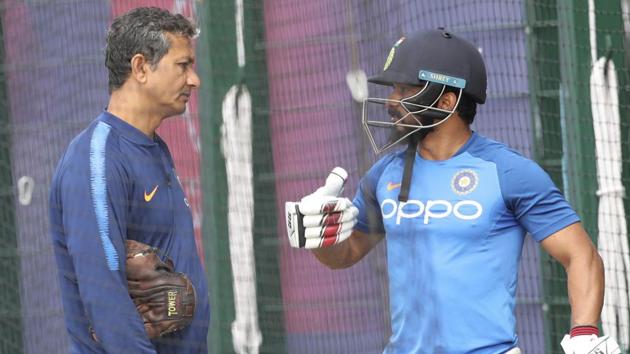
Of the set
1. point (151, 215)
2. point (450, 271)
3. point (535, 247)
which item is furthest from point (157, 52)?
point (535, 247)

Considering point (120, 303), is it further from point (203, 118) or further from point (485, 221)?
point (203, 118)

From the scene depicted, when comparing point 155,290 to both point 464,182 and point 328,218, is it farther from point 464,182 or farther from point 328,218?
point 464,182

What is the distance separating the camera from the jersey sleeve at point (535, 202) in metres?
3.66

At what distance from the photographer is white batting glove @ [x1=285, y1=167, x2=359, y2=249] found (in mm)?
3770

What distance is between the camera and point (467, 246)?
367 cm

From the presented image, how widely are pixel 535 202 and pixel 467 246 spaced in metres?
0.23

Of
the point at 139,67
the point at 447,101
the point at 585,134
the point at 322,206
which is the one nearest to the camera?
the point at 139,67

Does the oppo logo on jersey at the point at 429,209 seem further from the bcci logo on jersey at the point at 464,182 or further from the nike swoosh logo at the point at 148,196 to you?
the nike swoosh logo at the point at 148,196

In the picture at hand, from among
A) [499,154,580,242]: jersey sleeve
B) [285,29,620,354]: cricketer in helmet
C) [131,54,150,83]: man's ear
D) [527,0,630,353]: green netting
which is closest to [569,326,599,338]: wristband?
[285,29,620,354]: cricketer in helmet

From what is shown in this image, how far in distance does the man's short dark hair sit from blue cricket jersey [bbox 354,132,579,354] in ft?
2.76

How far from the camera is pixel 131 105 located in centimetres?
367

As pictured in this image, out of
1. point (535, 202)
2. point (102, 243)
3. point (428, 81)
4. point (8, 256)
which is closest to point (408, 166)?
point (428, 81)

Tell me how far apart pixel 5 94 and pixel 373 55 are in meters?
1.49

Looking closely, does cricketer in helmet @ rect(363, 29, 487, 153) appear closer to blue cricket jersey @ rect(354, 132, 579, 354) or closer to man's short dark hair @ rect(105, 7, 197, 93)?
blue cricket jersey @ rect(354, 132, 579, 354)
